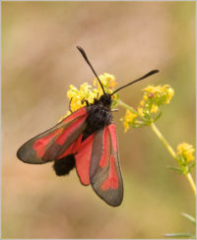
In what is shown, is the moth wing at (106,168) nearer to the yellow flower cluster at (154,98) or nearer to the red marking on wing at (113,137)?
the red marking on wing at (113,137)

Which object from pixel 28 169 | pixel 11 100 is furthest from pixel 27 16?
pixel 28 169

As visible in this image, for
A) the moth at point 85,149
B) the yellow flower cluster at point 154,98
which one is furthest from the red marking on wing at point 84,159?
the yellow flower cluster at point 154,98

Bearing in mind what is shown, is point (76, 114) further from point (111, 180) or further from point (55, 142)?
point (111, 180)

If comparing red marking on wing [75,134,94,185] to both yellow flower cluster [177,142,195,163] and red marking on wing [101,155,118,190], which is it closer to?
red marking on wing [101,155,118,190]

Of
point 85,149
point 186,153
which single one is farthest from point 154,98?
point 85,149

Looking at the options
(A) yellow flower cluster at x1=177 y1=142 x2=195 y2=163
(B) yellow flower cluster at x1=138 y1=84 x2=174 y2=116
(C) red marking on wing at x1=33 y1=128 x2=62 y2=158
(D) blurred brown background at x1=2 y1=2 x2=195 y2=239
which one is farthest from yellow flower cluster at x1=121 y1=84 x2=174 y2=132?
(D) blurred brown background at x1=2 y1=2 x2=195 y2=239

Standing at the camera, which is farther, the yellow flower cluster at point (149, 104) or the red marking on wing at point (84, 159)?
the yellow flower cluster at point (149, 104)
